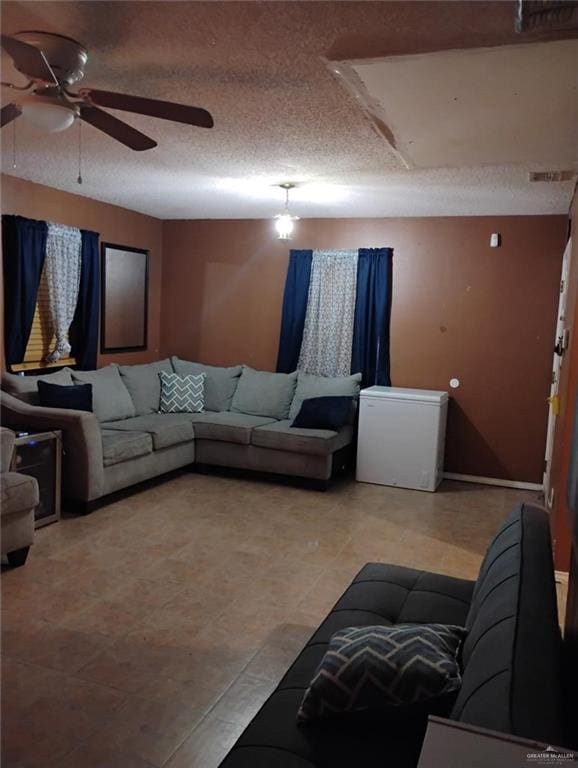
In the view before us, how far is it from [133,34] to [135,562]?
8.85ft

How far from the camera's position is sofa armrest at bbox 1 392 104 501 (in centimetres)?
421

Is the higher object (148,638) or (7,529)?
(7,529)

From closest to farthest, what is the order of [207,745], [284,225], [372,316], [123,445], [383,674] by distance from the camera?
[383,674] < [207,745] < [123,445] < [284,225] < [372,316]

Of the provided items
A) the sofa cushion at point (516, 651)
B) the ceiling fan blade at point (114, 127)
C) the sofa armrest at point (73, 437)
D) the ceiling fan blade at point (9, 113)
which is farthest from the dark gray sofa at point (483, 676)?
the sofa armrest at point (73, 437)

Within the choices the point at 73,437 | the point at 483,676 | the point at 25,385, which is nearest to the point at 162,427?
the point at 73,437

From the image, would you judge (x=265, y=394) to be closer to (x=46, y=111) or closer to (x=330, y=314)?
(x=330, y=314)

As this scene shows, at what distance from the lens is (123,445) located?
4.53 metres

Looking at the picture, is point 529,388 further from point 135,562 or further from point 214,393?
point 135,562

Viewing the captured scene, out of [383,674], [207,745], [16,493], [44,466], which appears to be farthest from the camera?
[44,466]

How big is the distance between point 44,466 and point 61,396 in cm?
65

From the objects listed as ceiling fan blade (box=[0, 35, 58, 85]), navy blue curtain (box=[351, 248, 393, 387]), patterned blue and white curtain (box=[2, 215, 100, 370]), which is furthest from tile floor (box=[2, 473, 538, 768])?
ceiling fan blade (box=[0, 35, 58, 85])

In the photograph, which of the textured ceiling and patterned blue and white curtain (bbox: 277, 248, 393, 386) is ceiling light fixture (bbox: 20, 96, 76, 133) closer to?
the textured ceiling

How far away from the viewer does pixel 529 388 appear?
5.43 meters

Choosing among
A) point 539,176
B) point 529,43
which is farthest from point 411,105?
point 539,176
